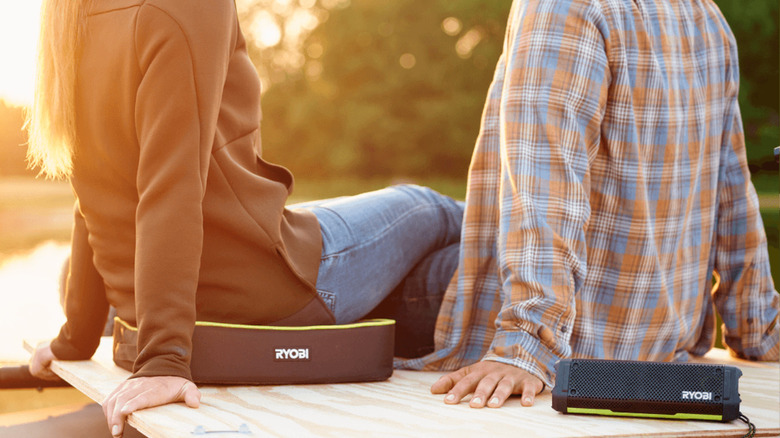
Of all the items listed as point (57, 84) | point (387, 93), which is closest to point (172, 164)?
point (57, 84)

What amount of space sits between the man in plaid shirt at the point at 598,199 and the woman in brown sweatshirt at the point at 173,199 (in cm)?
31

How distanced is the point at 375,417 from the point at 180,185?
0.51 m

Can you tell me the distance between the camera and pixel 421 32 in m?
21.9

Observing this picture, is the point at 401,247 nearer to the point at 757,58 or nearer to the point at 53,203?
the point at 757,58

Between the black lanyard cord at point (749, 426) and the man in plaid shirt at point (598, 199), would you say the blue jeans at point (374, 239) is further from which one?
the black lanyard cord at point (749, 426)

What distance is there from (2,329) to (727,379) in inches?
260

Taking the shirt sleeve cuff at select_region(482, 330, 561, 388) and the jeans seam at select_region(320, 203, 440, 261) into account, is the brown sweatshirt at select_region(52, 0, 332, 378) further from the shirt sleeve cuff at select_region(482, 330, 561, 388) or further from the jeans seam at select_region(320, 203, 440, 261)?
the shirt sleeve cuff at select_region(482, 330, 561, 388)

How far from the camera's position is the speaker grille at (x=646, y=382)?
1.38m

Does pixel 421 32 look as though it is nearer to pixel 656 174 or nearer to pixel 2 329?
pixel 2 329

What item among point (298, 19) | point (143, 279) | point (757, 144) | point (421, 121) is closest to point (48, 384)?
point (143, 279)

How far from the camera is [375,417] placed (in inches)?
55.2

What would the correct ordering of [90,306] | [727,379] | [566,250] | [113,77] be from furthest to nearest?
[90,306]
[566,250]
[113,77]
[727,379]

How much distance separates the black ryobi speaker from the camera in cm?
138

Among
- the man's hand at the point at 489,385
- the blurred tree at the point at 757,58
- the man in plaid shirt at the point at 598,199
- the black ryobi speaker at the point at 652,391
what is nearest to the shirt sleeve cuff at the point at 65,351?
the man in plaid shirt at the point at 598,199
